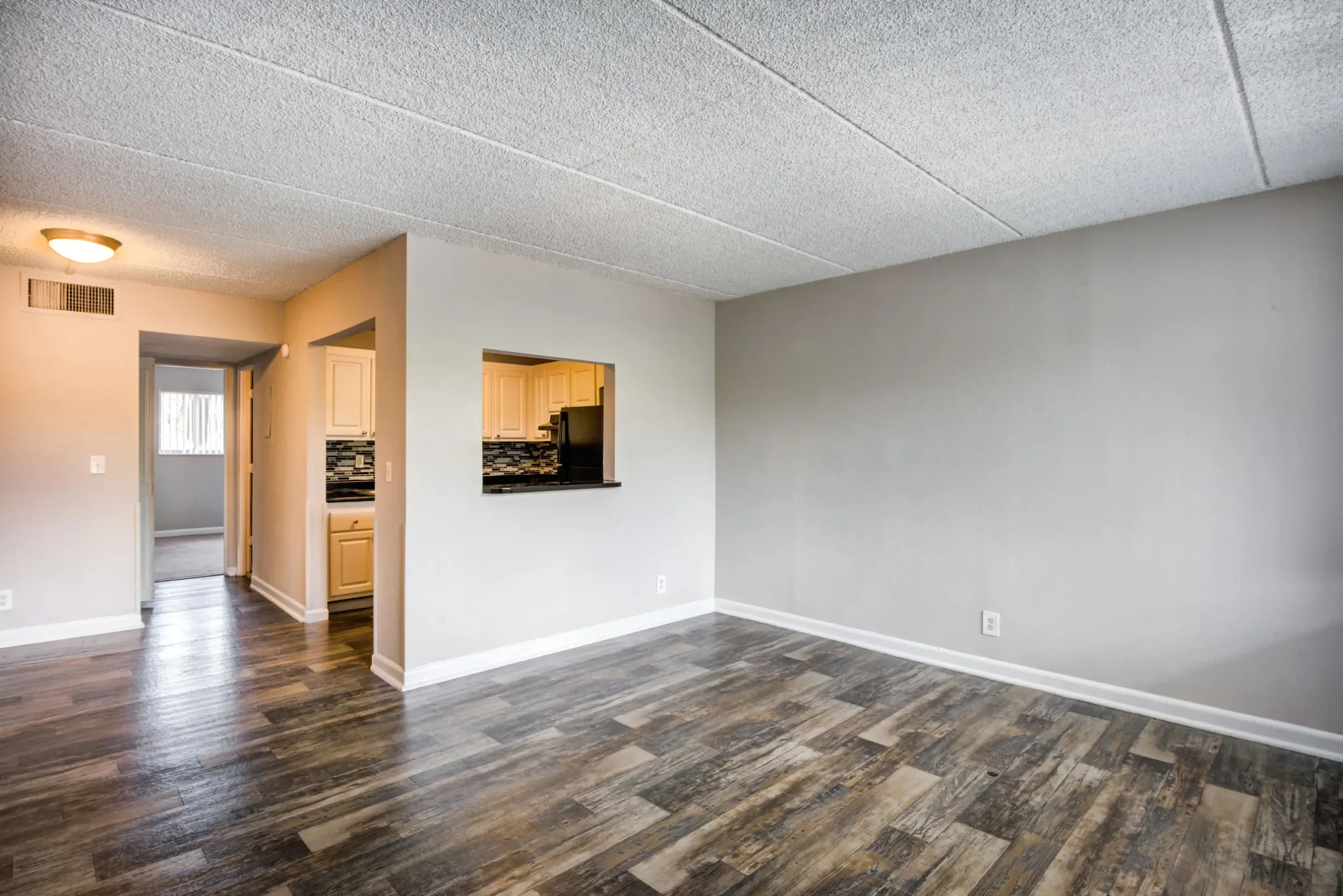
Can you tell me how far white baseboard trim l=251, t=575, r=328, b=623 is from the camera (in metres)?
5.04

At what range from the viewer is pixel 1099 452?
3.52 m

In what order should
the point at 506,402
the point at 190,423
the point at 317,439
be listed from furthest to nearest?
the point at 190,423 < the point at 506,402 < the point at 317,439

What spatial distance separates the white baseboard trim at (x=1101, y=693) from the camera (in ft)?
9.72

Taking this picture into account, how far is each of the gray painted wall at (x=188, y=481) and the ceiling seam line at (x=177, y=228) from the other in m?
7.19

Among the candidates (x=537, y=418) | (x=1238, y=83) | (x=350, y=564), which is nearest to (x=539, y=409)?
(x=537, y=418)

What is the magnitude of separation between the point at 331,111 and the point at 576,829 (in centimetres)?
256

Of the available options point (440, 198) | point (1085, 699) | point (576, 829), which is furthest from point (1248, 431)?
point (440, 198)

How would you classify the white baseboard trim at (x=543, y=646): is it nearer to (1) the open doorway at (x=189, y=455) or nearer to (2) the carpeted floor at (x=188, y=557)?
(2) the carpeted floor at (x=188, y=557)

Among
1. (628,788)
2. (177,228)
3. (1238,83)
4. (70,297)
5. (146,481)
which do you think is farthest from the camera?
(146,481)

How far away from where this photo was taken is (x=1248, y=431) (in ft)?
10.2

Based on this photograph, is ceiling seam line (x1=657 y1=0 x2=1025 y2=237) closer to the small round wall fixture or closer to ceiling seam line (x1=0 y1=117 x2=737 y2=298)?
ceiling seam line (x1=0 y1=117 x2=737 y2=298)

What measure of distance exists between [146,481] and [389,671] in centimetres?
318

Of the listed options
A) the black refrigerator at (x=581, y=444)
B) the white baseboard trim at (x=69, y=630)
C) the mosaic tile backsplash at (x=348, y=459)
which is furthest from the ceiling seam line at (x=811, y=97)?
the white baseboard trim at (x=69, y=630)

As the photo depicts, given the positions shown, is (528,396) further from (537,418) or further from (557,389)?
(557,389)
